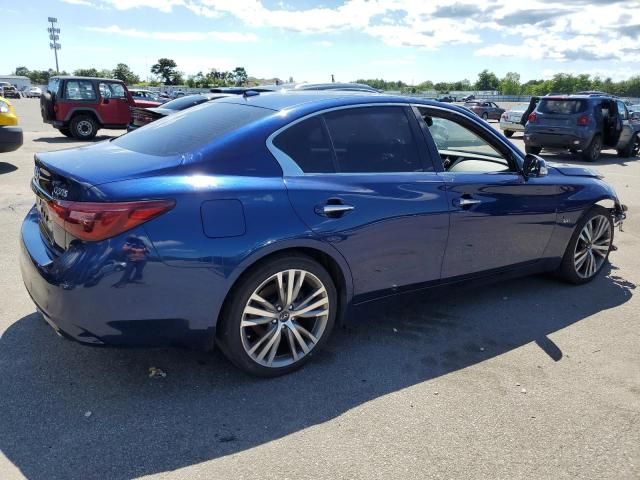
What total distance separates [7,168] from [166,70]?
109 metres

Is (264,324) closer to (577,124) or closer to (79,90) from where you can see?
(577,124)

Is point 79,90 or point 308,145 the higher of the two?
point 308,145

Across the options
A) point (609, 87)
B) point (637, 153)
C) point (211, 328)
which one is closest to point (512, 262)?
point (211, 328)

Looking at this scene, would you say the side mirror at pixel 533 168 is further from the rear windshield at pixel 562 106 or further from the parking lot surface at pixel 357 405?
the rear windshield at pixel 562 106

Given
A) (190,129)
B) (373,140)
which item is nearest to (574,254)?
(373,140)

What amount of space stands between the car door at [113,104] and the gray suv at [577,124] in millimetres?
11740

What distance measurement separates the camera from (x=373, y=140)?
363cm

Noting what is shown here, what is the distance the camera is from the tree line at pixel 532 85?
90125 millimetres

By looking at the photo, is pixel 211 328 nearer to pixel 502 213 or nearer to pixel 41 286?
pixel 41 286

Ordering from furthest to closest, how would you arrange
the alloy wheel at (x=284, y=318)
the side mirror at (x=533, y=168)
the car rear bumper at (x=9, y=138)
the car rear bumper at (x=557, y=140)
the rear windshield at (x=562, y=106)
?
the rear windshield at (x=562, y=106), the car rear bumper at (x=557, y=140), the car rear bumper at (x=9, y=138), the side mirror at (x=533, y=168), the alloy wheel at (x=284, y=318)

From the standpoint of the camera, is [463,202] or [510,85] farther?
[510,85]

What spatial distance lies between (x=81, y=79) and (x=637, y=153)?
17519mm

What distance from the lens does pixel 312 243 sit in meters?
3.19

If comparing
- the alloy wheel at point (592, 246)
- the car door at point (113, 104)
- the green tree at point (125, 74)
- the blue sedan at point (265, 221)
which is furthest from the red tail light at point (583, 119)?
the green tree at point (125, 74)
